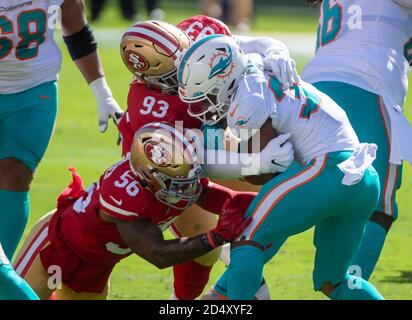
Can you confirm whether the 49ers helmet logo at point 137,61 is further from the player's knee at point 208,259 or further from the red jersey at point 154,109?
the player's knee at point 208,259

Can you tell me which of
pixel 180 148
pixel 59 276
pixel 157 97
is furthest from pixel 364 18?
pixel 59 276

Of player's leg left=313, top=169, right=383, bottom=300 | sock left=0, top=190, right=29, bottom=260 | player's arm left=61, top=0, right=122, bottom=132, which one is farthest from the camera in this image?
player's arm left=61, top=0, right=122, bottom=132

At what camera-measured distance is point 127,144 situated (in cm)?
540

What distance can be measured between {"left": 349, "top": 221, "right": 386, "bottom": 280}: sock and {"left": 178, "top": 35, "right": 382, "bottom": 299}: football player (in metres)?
0.41

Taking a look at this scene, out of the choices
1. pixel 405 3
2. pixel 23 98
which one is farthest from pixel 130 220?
pixel 405 3

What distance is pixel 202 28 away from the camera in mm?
5297

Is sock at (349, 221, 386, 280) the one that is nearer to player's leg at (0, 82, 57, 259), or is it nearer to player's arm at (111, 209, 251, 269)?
player's arm at (111, 209, 251, 269)

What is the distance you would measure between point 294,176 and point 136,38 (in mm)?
1063

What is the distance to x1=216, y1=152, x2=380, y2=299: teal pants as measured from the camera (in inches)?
174

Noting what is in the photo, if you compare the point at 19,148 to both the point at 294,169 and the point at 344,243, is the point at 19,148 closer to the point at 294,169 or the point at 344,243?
the point at 294,169

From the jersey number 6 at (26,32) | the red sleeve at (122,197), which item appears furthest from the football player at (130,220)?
the jersey number 6 at (26,32)

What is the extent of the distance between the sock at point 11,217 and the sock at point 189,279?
2.57 ft

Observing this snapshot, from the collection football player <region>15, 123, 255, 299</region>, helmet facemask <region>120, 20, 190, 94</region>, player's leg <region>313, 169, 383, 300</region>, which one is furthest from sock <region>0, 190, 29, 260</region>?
player's leg <region>313, 169, 383, 300</region>

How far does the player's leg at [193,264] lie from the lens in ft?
17.7
